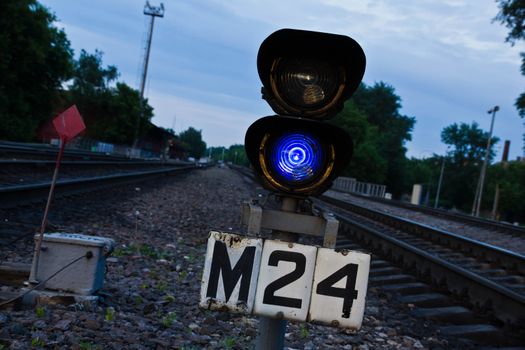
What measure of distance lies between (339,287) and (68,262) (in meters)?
2.93

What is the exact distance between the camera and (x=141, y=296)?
471 cm

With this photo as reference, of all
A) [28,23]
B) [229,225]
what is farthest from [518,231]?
[28,23]

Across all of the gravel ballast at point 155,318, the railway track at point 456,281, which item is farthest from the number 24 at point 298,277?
the railway track at point 456,281

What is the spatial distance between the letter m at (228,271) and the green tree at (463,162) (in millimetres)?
96939

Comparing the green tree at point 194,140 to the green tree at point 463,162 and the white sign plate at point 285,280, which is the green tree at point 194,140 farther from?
the white sign plate at point 285,280

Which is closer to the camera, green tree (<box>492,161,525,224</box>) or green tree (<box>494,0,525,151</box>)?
green tree (<box>494,0,525,151</box>)

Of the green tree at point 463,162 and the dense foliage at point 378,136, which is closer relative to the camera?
the dense foliage at point 378,136

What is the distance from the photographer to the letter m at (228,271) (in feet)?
5.58

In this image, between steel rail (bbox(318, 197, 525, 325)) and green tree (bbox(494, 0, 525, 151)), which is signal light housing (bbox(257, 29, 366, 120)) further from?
green tree (bbox(494, 0, 525, 151))

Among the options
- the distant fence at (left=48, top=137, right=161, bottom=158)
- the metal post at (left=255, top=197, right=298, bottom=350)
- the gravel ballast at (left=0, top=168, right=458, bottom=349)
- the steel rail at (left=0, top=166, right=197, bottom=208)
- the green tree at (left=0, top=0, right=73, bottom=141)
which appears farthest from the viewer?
the distant fence at (left=48, top=137, right=161, bottom=158)

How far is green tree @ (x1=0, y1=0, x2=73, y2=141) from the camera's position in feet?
126

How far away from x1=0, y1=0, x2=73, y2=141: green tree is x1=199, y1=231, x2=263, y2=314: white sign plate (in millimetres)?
40632

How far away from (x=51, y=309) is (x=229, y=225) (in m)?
7.64

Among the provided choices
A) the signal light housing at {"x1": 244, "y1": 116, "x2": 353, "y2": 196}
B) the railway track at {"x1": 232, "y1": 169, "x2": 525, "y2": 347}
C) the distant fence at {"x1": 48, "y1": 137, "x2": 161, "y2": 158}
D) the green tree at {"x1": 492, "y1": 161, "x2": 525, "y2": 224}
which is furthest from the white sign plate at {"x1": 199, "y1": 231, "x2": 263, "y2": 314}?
the green tree at {"x1": 492, "y1": 161, "x2": 525, "y2": 224}
